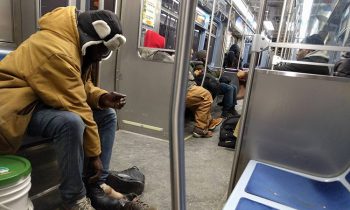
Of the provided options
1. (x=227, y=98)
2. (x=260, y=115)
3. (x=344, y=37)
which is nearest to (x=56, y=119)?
(x=260, y=115)

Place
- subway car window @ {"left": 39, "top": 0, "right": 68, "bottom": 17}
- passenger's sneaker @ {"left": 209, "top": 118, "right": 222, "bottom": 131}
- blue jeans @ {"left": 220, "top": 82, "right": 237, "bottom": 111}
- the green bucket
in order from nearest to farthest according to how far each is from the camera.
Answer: the green bucket → subway car window @ {"left": 39, "top": 0, "right": 68, "bottom": 17} → passenger's sneaker @ {"left": 209, "top": 118, "right": 222, "bottom": 131} → blue jeans @ {"left": 220, "top": 82, "right": 237, "bottom": 111}

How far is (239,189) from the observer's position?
3.55 feet

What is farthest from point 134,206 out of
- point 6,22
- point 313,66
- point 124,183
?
point 6,22

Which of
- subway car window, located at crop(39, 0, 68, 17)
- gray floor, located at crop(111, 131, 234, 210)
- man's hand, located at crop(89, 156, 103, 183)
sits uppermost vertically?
subway car window, located at crop(39, 0, 68, 17)

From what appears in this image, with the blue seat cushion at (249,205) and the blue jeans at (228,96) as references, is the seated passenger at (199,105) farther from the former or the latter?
the blue seat cushion at (249,205)

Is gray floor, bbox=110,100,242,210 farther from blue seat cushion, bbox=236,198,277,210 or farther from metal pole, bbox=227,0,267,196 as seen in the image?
blue seat cushion, bbox=236,198,277,210

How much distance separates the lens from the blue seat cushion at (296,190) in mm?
1052

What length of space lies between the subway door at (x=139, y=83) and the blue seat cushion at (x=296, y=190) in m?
1.50

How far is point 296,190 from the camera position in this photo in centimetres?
115

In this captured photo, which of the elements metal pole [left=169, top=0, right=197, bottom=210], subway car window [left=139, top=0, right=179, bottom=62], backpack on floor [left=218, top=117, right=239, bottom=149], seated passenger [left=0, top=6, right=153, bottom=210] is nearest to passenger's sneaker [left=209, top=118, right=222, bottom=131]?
backpack on floor [left=218, top=117, right=239, bottom=149]

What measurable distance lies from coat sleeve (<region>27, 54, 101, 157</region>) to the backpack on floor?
5.93 feet

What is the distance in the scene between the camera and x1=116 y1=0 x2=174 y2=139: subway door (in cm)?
264

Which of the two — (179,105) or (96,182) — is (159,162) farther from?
(179,105)

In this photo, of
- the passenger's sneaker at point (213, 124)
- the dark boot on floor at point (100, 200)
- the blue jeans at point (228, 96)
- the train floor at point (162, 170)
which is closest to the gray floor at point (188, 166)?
the train floor at point (162, 170)
